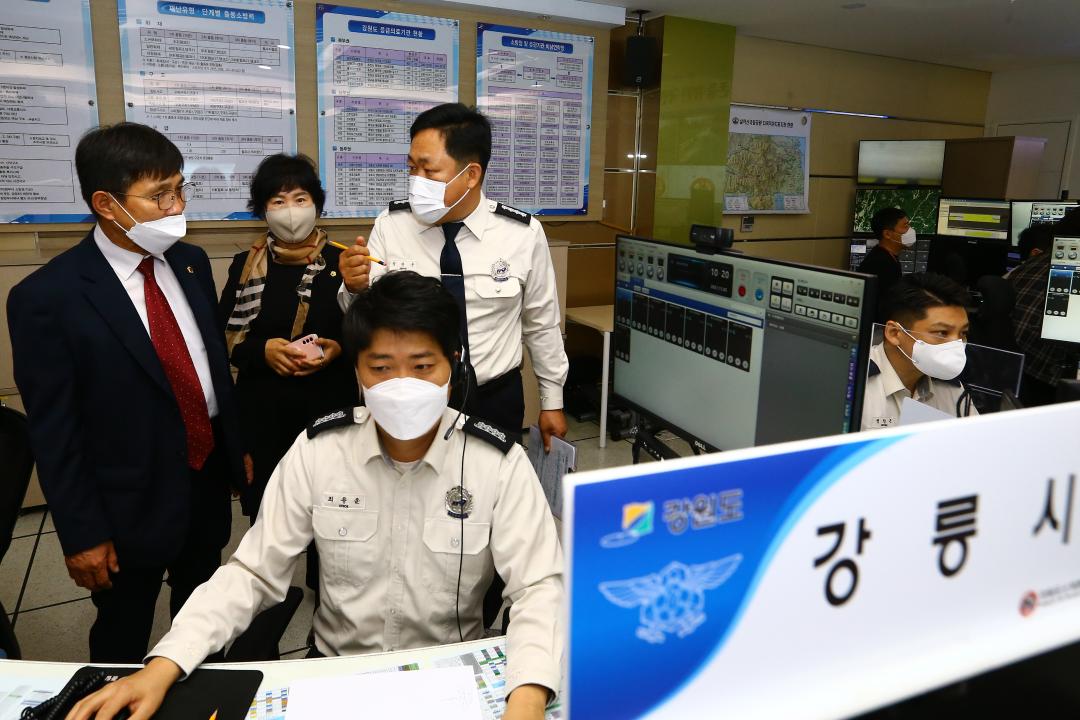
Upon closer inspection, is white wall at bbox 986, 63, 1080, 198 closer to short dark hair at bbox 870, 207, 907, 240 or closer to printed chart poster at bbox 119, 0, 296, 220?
short dark hair at bbox 870, 207, 907, 240

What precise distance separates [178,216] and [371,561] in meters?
0.99

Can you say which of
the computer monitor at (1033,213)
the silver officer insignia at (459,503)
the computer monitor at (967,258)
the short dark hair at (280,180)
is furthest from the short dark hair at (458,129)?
the computer monitor at (1033,213)

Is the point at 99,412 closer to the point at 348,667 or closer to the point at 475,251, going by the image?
the point at 348,667

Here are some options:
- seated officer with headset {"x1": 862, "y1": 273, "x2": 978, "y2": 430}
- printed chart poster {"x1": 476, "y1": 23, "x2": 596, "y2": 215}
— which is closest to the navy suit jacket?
seated officer with headset {"x1": 862, "y1": 273, "x2": 978, "y2": 430}

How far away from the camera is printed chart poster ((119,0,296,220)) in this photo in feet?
11.0

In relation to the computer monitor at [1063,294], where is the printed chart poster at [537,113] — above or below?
above

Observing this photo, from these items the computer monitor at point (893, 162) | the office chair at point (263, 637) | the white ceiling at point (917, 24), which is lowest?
the office chair at point (263, 637)

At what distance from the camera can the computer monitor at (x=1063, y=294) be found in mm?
3031

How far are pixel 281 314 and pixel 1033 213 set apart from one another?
483 cm

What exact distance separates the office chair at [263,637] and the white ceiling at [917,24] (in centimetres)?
390

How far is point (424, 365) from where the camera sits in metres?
Result: 1.47

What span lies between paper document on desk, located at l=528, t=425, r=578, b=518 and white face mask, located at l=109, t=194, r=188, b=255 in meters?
1.02

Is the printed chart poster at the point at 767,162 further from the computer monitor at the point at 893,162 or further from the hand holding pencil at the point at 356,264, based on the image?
the hand holding pencil at the point at 356,264

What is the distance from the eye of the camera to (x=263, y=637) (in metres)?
1.34
